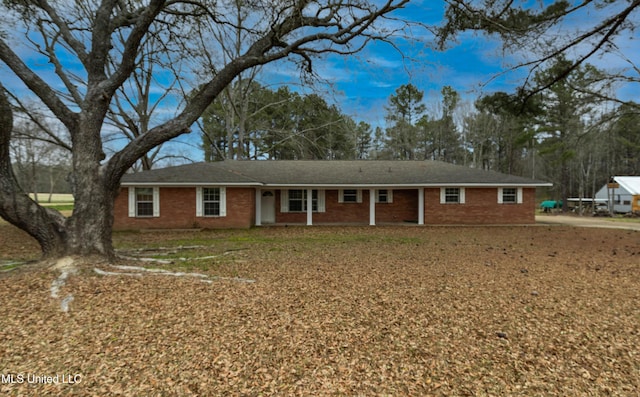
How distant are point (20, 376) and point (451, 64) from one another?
10149 mm

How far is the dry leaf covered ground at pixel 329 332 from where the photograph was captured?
271cm

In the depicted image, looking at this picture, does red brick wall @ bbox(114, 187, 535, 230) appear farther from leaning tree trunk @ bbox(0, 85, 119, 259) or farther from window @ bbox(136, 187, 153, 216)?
leaning tree trunk @ bbox(0, 85, 119, 259)

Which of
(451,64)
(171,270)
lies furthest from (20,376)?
(451,64)

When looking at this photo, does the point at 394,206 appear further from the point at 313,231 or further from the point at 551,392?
the point at 551,392

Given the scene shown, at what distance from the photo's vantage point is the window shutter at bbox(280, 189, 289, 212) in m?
17.2

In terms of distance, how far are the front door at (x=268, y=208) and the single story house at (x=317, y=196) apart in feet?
0.18

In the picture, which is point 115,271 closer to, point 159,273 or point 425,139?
point 159,273

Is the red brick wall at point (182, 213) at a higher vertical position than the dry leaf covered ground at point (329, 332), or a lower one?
higher

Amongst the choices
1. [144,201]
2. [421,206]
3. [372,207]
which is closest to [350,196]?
[372,207]

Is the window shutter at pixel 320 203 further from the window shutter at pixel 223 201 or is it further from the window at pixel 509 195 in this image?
A: the window at pixel 509 195

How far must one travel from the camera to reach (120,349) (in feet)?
10.5

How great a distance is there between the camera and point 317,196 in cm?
1725

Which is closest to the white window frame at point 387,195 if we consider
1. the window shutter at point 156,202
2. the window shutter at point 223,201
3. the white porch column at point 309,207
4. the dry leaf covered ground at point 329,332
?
the white porch column at point 309,207

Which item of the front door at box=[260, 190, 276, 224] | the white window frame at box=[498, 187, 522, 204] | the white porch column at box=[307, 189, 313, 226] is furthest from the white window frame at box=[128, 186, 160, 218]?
the white window frame at box=[498, 187, 522, 204]
